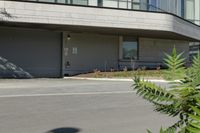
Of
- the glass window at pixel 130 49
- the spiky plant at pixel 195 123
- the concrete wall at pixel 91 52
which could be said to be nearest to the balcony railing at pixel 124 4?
the concrete wall at pixel 91 52

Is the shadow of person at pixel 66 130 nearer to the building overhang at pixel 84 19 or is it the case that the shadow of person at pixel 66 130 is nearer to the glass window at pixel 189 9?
the building overhang at pixel 84 19

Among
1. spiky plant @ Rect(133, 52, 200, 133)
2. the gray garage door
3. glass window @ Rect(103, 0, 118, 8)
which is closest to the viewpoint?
spiky plant @ Rect(133, 52, 200, 133)

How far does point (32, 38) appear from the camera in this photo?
3061 cm

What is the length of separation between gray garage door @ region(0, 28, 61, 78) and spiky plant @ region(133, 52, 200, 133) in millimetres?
28156

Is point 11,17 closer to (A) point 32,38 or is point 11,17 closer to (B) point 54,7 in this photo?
(B) point 54,7

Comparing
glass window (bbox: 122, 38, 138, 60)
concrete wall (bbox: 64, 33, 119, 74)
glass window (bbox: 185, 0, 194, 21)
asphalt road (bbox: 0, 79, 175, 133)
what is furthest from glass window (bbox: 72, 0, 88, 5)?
asphalt road (bbox: 0, 79, 175, 133)

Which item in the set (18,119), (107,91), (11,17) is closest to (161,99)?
(18,119)

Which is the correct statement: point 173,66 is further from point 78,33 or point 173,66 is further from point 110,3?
point 78,33

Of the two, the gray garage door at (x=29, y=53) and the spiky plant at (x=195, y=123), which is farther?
the gray garage door at (x=29, y=53)

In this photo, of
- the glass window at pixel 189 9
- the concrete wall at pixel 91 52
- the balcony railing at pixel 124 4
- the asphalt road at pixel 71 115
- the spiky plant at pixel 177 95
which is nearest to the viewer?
the spiky plant at pixel 177 95

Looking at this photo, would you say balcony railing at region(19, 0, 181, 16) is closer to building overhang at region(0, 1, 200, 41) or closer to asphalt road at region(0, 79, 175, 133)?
building overhang at region(0, 1, 200, 41)

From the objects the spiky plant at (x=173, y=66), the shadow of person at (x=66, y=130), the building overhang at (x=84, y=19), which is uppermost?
the building overhang at (x=84, y=19)

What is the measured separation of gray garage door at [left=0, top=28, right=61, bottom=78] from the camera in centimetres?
2942

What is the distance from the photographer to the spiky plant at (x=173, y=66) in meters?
1.35
